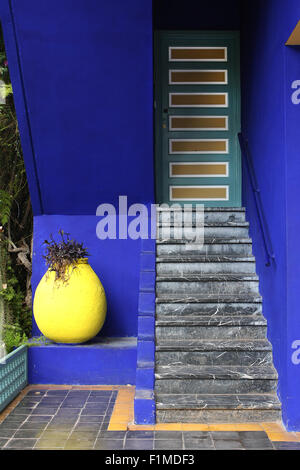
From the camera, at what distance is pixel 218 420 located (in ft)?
12.4

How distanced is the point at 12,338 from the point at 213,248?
2.32m

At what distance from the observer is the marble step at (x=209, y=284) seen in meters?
4.73

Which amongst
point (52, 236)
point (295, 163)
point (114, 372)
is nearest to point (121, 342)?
point (114, 372)

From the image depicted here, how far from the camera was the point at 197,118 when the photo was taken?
6105 mm

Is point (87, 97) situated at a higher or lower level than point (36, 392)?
higher

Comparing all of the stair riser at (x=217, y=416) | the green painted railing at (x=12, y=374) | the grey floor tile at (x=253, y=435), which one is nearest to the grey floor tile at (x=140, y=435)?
the stair riser at (x=217, y=416)

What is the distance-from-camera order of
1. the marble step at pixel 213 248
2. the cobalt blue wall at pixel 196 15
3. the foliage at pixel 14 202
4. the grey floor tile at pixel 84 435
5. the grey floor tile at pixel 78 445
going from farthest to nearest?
the cobalt blue wall at pixel 196 15 < the foliage at pixel 14 202 < the marble step at pixel 213 248 < the grey floor tile at pixel 84 435 < the grey floor tile at pixel 78 445

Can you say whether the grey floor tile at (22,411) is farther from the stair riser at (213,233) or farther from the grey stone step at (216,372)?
the stair riser at (213,233)

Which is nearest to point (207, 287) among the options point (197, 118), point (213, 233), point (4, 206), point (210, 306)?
point (210, 306)

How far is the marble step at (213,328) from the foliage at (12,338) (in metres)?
1.46

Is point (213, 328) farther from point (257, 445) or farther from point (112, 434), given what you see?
point (112, 434)

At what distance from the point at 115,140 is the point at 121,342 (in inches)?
84.5

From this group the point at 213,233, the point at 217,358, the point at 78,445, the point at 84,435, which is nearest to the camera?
the point at 78,445

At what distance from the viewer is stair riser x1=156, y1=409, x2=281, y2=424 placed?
3.79 meters
